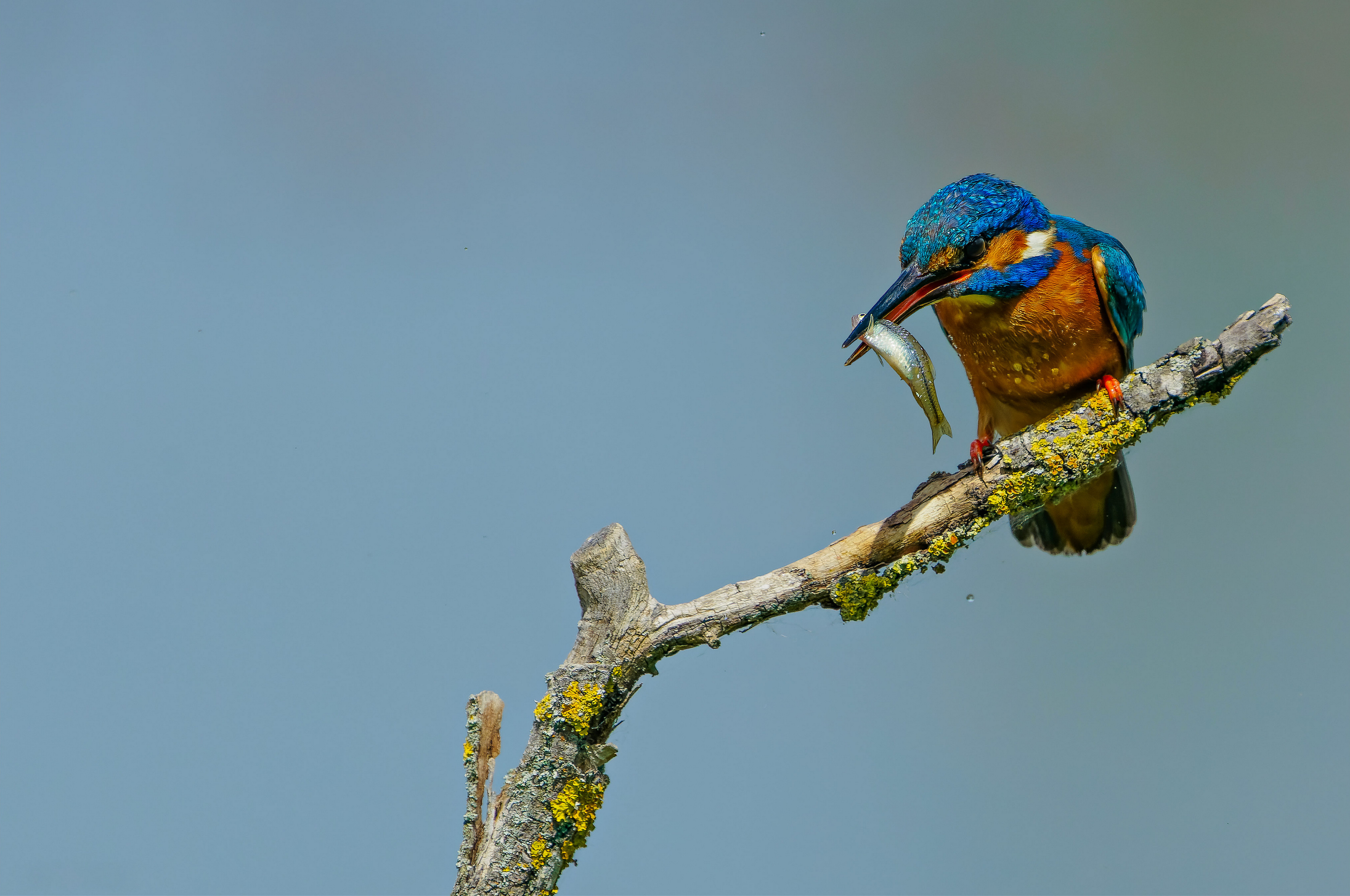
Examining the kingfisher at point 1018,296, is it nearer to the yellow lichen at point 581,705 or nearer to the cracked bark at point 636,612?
the cracked bark at point 636,612

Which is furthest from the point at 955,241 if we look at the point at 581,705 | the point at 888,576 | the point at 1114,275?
the point at 581,705

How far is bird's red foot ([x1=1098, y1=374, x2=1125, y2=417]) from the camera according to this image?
1986 mm

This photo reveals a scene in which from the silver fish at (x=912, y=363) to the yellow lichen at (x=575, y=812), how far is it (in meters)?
0.99

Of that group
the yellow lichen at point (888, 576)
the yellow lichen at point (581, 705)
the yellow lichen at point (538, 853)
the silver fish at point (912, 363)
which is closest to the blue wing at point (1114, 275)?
the silver fish at point (912, 363)

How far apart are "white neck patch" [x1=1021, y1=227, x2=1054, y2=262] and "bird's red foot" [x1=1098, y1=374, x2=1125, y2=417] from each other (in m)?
0.34

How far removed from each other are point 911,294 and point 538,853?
4.67 ft

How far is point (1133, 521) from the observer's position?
8.43 feet

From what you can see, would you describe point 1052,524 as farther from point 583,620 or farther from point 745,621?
point 583,620

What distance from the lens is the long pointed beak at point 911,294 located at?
6.77 ft

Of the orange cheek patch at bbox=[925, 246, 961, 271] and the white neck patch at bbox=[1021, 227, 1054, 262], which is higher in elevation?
the white neck patch at bbox=[1021, 227, 1054, 262]

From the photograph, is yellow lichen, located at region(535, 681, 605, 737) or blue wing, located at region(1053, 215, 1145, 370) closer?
yellow lichen, located at region(535, 681, 605, 737)

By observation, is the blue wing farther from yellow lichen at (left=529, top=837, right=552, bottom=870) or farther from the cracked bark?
yellow lichen at (left=529, top=837, right=552, bottom=870)

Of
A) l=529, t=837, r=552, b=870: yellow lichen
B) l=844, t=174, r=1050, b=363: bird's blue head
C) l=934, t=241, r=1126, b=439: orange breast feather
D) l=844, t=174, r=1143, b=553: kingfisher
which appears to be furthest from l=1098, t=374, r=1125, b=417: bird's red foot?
l=529, t=837, r=552, b=870: yellow lichen

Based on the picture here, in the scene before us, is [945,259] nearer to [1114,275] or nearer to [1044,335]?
[1044,335]
